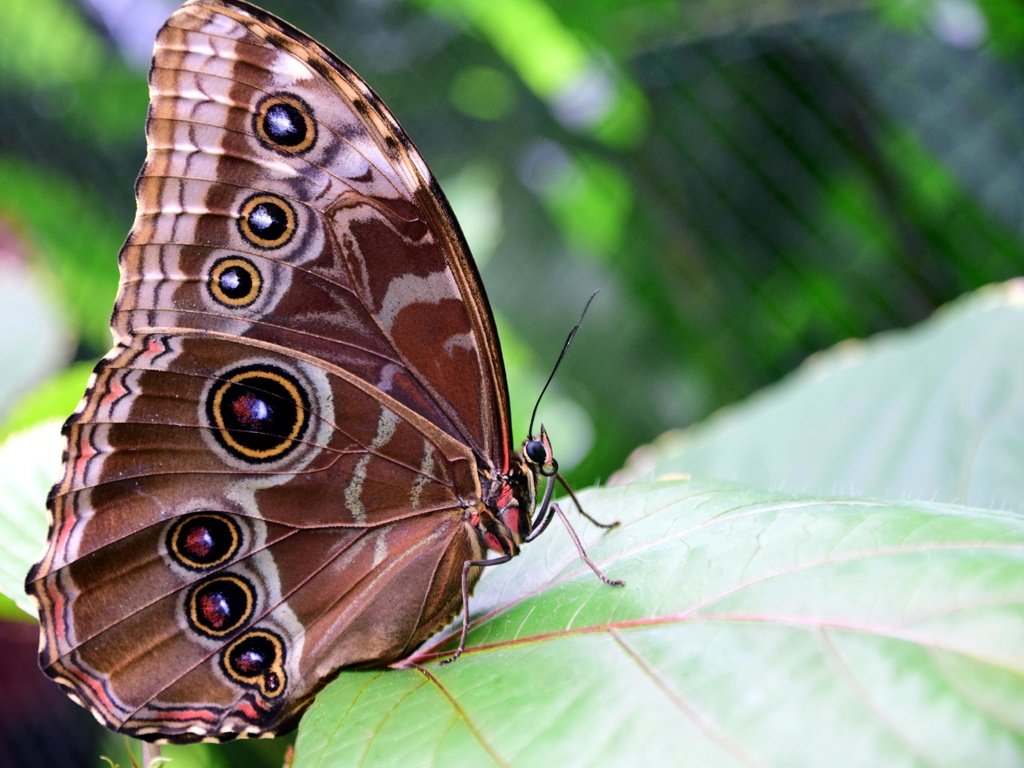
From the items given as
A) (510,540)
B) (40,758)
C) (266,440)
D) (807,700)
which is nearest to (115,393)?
(266,440)

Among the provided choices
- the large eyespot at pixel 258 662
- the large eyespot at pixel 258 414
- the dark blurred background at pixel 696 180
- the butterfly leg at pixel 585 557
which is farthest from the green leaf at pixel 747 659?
the dark blurred background at pixel 696 180

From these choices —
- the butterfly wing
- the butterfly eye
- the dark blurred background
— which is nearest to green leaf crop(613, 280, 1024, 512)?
the butterfly eye

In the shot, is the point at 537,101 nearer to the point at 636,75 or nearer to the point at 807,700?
the point at 636,75

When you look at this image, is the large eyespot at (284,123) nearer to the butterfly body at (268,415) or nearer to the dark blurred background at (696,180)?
the butterfly body at (268,415)

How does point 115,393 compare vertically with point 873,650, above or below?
above

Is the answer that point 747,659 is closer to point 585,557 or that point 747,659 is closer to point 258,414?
point 585,557

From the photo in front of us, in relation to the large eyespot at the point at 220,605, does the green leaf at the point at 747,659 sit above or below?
below
